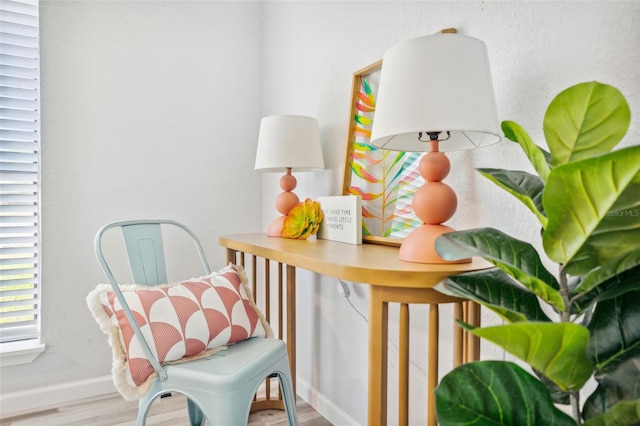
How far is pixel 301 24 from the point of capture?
2.15 meters

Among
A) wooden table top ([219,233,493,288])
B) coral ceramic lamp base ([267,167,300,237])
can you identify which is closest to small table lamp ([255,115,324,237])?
coral ceramic lamp base ([267,167,300,237])

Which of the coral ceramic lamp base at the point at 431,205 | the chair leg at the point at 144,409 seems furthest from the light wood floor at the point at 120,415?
the coral ceramic lamp base at the point at 431,205

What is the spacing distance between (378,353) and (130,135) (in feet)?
5.94

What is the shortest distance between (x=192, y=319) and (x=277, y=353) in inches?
12.0

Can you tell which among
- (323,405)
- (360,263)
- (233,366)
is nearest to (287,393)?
(233,366)

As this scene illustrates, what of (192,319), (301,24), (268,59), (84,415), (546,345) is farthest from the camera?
(268,59)

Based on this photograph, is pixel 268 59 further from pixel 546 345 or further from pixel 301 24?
pixel 546 345

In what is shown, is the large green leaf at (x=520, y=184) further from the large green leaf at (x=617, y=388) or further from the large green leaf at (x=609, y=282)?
the large green leaf at (x=617, y=388)

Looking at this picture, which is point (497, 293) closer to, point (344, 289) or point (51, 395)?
point (344, 289)

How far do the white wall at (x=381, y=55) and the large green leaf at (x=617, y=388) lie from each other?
474mm

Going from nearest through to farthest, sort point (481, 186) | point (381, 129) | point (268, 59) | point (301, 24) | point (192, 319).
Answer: point (381, 129)
point (481, 186)
point (192, 319)
point (301, 24)
point (268, 59)

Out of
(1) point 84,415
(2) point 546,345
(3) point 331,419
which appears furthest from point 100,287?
(2) point 546,345

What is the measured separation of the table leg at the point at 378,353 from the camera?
0.98 m

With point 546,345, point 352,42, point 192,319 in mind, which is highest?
point 352,42
